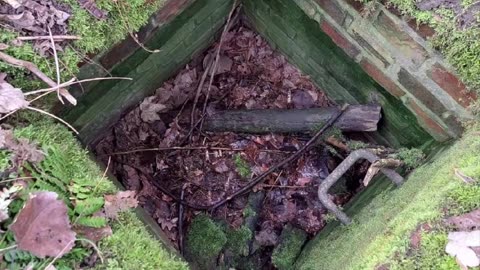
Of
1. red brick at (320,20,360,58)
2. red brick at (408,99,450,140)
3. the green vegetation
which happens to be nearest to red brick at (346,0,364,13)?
red brick at (320,20,360,58)

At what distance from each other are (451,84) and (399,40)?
34cm

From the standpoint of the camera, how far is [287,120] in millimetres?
3373

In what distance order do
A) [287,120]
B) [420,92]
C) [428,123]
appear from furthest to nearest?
[287,120] → [428,123] → [420,92]

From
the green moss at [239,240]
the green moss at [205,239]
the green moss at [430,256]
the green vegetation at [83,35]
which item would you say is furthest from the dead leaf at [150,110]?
the green moss at [430,256]

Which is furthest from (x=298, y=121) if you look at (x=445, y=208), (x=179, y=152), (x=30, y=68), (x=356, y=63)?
(x=30, y=68)

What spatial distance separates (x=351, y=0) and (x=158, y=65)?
1.27 m

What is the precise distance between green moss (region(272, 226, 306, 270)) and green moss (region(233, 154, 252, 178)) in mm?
505

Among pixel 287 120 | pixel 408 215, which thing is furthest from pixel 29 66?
pixel 287 120

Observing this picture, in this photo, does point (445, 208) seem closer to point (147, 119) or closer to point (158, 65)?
point (158, 65)

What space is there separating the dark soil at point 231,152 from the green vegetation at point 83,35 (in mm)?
1180

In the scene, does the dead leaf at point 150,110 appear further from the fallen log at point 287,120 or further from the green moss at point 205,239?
the green moss at point 205,239

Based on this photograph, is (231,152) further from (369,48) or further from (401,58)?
(401,58)

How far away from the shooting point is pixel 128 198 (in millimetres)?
1933

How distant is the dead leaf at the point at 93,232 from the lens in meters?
1.80
